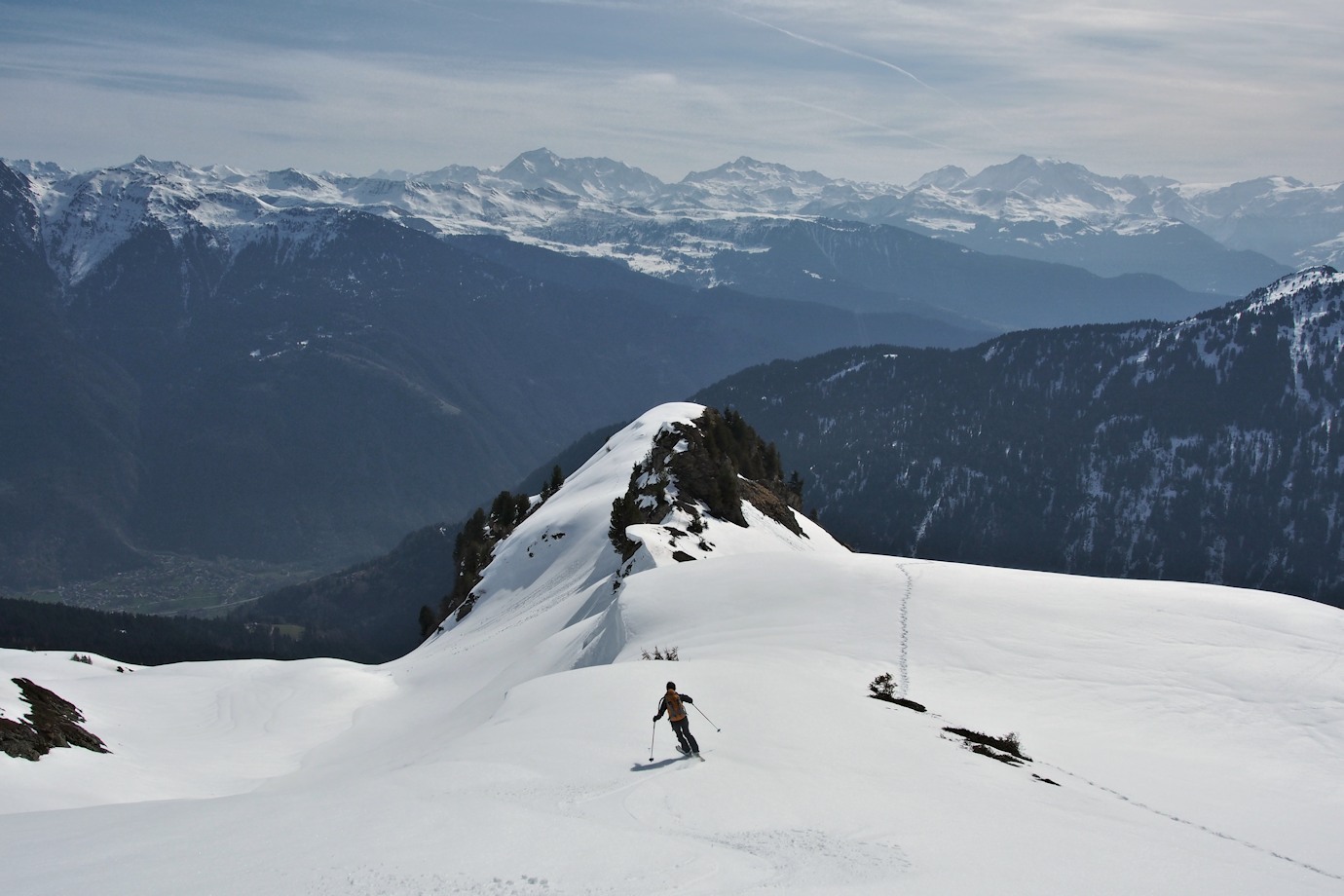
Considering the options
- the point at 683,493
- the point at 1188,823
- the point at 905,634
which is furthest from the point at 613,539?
the point at 1188,823

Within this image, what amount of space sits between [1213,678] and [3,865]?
105 feet

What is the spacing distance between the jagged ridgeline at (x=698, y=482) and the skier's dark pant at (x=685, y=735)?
3685cm

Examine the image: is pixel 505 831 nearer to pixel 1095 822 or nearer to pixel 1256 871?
pixel 1095 822

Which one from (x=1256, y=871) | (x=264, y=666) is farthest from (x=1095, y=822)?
(x=264, y=666)

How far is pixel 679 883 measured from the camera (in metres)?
13.2

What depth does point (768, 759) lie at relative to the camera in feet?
66.1

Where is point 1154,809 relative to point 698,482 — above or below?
below

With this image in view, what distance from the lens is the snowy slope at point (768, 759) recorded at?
14.5 metres

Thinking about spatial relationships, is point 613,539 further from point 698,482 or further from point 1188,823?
point 1188,823

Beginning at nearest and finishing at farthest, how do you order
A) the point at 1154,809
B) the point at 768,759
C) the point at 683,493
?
the point at 768,759
the point at 1154,809
the point at 683,493

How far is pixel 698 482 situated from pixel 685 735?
176 feet

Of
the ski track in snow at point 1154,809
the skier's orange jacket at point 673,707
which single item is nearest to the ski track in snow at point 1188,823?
the ski track in snow at point 1154,809

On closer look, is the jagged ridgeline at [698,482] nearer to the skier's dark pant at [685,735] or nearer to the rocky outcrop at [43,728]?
the rocky outcrop at [43,728]

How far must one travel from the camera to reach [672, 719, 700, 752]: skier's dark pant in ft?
65.4
